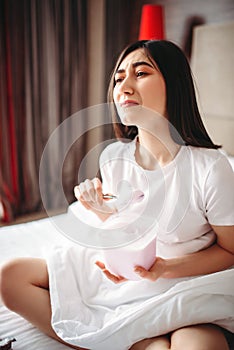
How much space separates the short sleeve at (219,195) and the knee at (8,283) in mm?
553

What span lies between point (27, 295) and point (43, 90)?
175cm

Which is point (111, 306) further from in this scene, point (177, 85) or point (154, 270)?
point (177, 85)

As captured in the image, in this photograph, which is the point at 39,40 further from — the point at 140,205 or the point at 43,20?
the point at 140,205

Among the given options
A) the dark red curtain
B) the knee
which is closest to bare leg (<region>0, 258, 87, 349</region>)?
the knee

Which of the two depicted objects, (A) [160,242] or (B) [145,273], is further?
(A) [160,242]

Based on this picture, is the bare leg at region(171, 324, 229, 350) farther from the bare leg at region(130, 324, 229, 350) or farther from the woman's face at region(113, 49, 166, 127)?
the woman's face at region(113, 49, 166, 127)

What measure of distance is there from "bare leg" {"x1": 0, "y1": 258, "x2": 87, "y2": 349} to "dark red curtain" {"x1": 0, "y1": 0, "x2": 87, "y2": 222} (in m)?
1.21

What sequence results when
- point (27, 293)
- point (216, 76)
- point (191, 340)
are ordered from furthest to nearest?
point (216, 76) < point (27, 293) < point (191, 340)

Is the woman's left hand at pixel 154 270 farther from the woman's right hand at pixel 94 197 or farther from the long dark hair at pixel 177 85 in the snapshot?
the long dark hair at pixel 177 85

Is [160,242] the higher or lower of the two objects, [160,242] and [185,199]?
the lower

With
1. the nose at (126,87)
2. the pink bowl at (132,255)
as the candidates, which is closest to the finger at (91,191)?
the pink bowl at (132,255)

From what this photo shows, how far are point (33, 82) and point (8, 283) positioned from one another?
5.56 ft

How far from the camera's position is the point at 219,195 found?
3.30 feet

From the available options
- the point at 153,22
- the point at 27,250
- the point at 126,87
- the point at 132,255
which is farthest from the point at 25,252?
the point at 153,22
